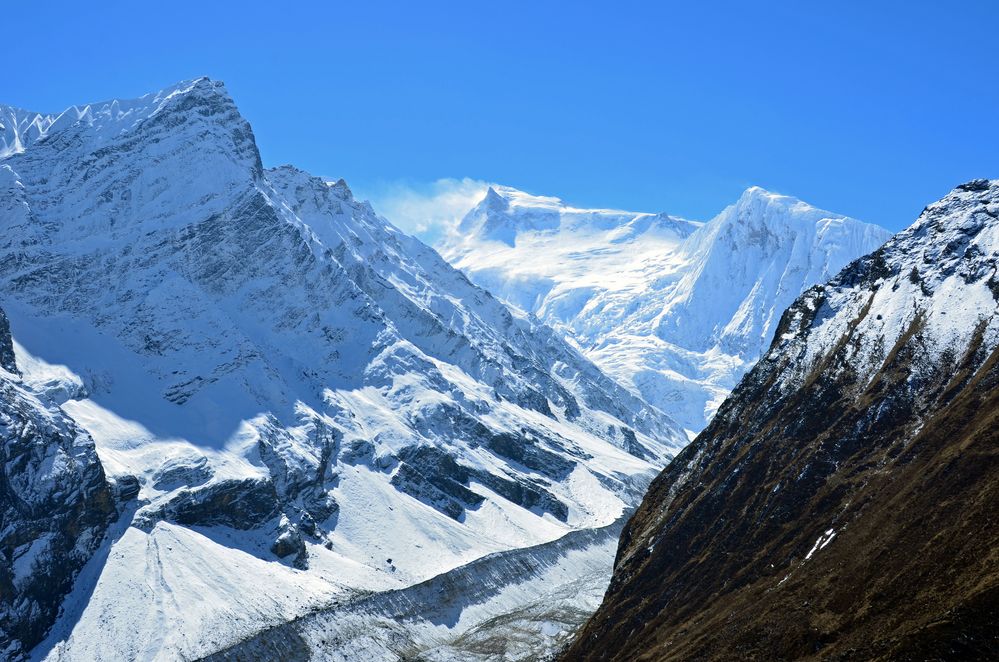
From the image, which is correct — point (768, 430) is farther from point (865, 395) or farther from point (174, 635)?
point (174, 635)

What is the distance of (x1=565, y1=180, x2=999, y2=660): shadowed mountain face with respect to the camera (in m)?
118

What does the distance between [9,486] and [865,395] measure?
148m

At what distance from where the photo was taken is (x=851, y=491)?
145 metres

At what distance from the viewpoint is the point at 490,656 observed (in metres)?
198

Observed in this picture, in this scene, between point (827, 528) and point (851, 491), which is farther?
point (851, 491)

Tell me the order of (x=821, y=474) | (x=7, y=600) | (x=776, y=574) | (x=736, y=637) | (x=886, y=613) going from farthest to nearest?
(x=7, y=600)
(x=821, y=474)
(x=776, y=574)
(x=736, y=637)
(x=886, y=613)

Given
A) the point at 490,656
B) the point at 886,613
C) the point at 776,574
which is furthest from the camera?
the point at 490,656

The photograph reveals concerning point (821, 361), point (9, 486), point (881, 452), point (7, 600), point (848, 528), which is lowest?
point (7, 600)

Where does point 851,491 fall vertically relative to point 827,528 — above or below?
above

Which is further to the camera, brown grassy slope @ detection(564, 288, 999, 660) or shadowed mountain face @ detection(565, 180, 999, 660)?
shadowed mountain face @ detection(565, 180, 999, 660)

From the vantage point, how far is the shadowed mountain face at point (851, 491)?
4626 inches

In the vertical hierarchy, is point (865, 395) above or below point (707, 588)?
above

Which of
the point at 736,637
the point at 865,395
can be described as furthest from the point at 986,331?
the point at 736,637

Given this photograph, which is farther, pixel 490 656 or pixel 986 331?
pixel 490 656
